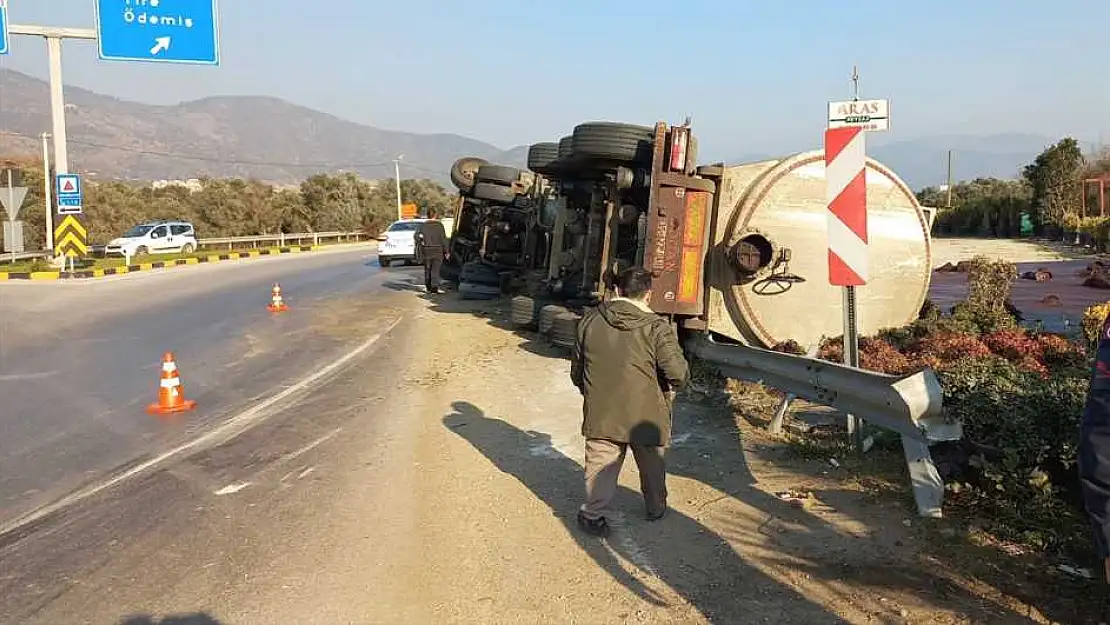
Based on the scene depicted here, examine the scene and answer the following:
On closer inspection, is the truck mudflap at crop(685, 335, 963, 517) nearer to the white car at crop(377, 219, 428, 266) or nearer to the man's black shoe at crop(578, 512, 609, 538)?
the man's black shoe at crop(578, 512, 609, 538)

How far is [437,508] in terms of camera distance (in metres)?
5.28

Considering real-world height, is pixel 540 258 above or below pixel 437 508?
above

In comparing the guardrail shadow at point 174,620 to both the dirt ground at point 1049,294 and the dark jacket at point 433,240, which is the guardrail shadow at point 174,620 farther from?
the dark jacket at point 433,240

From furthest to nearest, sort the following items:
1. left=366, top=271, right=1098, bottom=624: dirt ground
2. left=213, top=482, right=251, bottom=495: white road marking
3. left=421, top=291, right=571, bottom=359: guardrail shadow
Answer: left=421, top=291, right=571, bottom=359: guardrail shadow → left=213, top=482, right=251, bottom=495: white road marking → left=366, top=271, right=1098, bottom=624: dirt ground

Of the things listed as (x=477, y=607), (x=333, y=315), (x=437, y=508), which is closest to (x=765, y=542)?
(x=477, y=607)

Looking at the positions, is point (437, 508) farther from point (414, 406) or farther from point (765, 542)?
point (414, 406)

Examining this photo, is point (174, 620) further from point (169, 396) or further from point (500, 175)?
point (500, 175)

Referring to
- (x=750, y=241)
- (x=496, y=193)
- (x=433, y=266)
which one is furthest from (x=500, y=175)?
(x=750, y=241)

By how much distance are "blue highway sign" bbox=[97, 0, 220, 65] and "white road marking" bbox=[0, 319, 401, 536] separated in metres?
13.2

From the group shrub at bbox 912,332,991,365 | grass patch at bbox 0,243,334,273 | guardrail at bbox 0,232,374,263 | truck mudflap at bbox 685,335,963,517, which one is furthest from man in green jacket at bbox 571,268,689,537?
guardrail at bbox 0,232,374,263

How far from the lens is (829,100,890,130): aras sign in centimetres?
673

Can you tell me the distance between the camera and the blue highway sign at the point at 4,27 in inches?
825

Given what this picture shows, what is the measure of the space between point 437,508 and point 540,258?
8949 mm

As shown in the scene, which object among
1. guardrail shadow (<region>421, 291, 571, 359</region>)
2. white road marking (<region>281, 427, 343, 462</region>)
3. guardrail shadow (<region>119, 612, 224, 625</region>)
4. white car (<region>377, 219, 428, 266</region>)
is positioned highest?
white car (<region>377, 219, 428, 266</region>)
